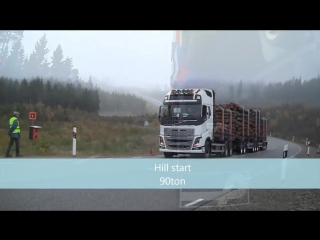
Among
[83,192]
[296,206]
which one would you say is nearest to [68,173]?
[83,192]

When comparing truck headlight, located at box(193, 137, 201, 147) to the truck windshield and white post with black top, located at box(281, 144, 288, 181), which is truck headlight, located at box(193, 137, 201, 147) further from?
white post with black top, located at box(281, 144, 288, 181)

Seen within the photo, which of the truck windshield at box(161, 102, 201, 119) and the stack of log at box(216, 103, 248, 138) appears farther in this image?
the stack of log at box(216, 103, 248, 138)

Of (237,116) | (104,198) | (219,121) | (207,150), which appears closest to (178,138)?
(207,150)

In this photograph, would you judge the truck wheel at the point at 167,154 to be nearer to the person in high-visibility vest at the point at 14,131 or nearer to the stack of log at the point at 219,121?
the stack of log at the point at 219,121

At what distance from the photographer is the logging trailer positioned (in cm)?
339

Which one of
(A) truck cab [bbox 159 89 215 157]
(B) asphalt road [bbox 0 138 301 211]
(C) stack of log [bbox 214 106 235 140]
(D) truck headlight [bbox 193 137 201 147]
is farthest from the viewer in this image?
(C) stack of log [bbox 214 106 235 140]

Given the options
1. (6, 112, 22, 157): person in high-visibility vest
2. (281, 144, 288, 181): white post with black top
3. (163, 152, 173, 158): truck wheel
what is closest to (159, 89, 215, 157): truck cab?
(163, 152, 173, 158): truck wheel

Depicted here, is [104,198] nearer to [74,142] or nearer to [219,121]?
[74,142]

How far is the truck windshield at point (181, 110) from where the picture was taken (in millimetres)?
3383

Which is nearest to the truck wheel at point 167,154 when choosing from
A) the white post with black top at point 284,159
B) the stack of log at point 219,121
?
the stack of log at point 219,121

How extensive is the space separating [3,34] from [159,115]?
5.55ft

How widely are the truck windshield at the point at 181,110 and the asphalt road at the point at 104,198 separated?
0.74 metres

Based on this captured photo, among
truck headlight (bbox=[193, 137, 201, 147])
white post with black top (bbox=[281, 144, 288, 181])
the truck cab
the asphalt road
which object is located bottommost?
the asphalt road
